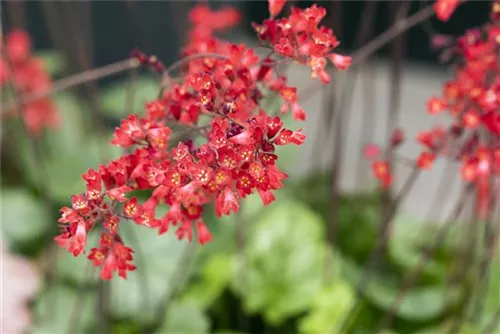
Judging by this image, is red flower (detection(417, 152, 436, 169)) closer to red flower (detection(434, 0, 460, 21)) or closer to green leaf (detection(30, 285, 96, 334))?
red flower (detection(434, 0, 460, 21))

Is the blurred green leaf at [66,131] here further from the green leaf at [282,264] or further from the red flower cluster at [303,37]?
the red flower cluster at [303,37]

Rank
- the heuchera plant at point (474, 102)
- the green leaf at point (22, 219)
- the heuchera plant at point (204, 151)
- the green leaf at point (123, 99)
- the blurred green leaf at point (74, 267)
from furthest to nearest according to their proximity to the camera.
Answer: the green leaf at point (123, 99)
the green leaf at point (22, 219)
the blurred green leaf at point (74, 267)
the heuchera plant at point (474, 102)
the heuchera plant at point (204, 151)

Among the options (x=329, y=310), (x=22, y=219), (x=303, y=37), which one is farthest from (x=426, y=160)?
(x=22, y=219)

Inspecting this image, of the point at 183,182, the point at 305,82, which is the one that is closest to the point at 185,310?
the point at 183,182

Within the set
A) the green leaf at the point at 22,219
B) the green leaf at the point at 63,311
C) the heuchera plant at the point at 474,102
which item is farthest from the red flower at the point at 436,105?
the green leaf at the point at 22,219

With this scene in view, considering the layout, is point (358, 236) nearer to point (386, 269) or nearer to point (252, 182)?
point (386, 269)

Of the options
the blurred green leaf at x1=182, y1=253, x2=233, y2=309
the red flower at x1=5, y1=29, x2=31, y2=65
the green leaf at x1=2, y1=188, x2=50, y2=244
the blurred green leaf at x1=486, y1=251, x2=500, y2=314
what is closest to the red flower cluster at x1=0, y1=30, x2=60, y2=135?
the red flower at x1=5, y1=29, x2=31, y2=65
